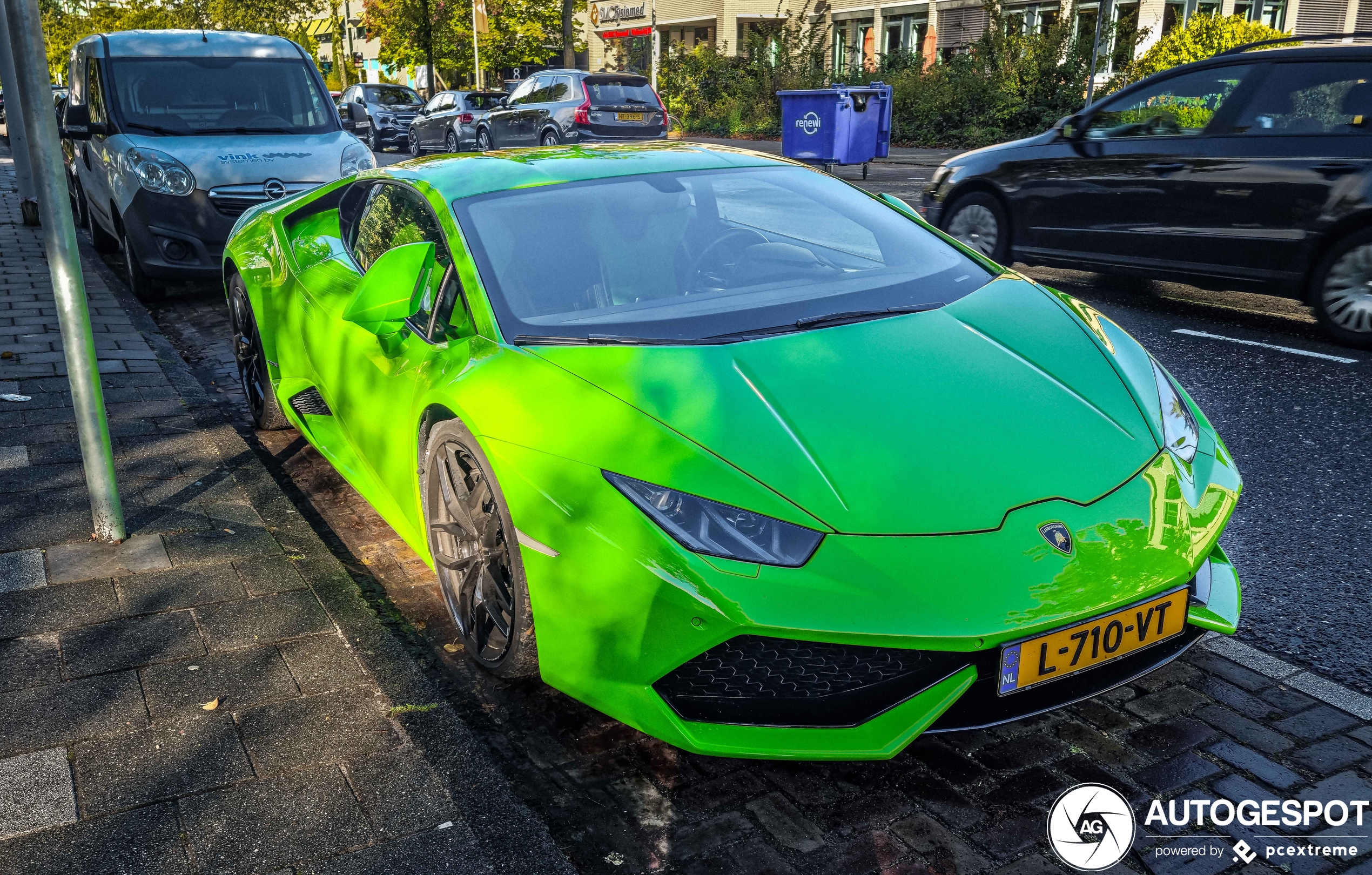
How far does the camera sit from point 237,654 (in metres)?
2.96

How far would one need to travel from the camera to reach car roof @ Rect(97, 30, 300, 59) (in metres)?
8.75

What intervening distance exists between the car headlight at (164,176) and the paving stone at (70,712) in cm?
583

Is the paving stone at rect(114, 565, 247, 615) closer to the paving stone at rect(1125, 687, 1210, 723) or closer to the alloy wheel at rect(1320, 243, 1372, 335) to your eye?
the paving stone at rect(1125, 687, 1210, 723)

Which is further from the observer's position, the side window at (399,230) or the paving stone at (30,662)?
the side window at (399,230)

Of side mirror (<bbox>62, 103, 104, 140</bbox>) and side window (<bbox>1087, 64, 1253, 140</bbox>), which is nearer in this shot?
side window (<bbox>1087, 64, 1253, 140</bbox>)

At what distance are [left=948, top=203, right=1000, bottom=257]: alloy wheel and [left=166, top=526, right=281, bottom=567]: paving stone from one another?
5841mm

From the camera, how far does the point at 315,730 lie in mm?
2609

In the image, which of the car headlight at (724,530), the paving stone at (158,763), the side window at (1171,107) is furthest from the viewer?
the side window at (1171,107)

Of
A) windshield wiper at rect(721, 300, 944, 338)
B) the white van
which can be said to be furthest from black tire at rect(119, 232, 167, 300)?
windshield wiper at rect(721, 300, 944, 338)

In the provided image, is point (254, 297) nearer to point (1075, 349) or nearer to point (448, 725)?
point (448, 725)

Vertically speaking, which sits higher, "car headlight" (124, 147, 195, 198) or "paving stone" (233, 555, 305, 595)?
"car headlight" (124, 147, 195, 198)

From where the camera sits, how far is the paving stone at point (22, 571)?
3312 mm

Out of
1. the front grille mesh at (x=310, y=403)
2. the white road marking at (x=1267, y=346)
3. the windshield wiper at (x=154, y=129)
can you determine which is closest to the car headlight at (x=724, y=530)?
the front grille mesh at (x=310, y=403)

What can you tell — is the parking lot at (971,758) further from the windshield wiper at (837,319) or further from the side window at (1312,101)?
the side window at (1312,101)
